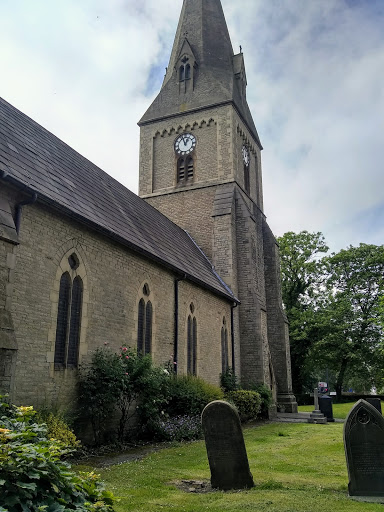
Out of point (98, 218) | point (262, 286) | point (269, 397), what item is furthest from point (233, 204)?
point (98, 218)

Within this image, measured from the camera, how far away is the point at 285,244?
40969 millimetres

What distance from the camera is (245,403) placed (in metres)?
18.8

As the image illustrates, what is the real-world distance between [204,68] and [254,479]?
26333mm

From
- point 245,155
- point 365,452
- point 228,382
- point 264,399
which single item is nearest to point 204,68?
point 245,155

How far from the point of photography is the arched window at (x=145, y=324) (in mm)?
14133

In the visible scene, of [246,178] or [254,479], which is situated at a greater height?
[246,178]

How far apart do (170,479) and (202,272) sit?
13010 mm

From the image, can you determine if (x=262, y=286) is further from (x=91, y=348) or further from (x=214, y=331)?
(x=91, y=348)

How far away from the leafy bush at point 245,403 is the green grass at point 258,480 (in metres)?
6.28

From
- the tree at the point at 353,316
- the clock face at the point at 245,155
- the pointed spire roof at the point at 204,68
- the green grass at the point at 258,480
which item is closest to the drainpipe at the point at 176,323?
the green grass at the point at 258,480

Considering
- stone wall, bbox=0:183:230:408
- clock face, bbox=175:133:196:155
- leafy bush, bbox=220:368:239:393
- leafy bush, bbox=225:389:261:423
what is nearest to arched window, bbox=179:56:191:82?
clock face, bbox=175:133:196:155

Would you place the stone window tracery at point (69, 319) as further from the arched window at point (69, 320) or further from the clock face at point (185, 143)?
the clock face at point (185, 143)

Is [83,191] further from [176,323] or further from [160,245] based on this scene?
[176,323]

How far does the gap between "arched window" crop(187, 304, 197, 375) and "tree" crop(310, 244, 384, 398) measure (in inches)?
762
